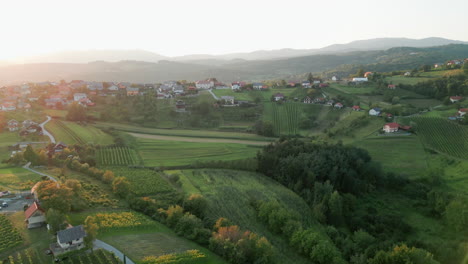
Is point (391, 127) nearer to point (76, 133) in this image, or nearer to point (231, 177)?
point (231, 177)

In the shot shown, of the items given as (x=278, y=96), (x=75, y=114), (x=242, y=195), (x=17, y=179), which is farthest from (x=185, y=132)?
(x=17, y=179)

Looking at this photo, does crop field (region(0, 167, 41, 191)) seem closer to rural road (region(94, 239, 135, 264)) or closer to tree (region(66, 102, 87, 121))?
rural road (region(94, 239, 135, 264))

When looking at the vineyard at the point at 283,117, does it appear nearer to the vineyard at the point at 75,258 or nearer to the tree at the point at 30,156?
the tree at the point at 30,156

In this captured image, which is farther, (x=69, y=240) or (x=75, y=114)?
(x=75, y=114)

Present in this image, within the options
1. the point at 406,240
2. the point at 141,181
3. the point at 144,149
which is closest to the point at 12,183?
the point at 141,181

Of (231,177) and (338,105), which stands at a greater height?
(338,105)

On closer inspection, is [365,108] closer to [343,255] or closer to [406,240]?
[406,240]

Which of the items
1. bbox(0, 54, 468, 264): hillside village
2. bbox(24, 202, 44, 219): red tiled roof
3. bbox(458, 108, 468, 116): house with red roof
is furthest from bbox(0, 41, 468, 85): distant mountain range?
bbox(24, 202, 44, 219): red tiled roof
